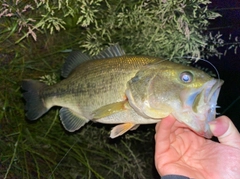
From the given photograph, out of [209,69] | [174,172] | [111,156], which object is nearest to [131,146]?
[111,156]

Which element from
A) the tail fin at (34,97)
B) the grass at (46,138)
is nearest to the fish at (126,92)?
the tail fin at (34,97)

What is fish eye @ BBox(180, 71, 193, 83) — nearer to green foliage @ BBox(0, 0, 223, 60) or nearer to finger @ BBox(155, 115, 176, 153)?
finger @ BBox(155, 115, 176, 153)

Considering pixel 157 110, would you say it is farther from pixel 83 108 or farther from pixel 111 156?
pixel 111 156

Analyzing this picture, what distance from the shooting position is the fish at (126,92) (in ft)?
5.08

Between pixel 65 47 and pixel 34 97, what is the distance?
34 cm

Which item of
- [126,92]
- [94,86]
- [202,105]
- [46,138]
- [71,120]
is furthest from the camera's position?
[46,138]

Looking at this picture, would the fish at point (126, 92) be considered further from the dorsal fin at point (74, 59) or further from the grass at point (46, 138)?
the grass at point (46, 138)

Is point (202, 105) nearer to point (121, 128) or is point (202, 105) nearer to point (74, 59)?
point (121, 128)

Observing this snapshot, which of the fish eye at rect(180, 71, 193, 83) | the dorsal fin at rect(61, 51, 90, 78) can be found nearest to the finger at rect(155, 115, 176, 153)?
the fish eye at rect(180, 71, 193, 83)

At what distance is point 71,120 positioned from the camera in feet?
6.36

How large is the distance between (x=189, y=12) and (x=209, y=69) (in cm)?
45

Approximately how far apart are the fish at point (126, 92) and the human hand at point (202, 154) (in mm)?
58

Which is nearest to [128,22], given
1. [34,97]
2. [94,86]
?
[94,86]

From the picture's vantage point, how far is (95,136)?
233 centimetres
